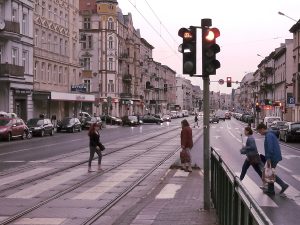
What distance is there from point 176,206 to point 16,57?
40.9 meters

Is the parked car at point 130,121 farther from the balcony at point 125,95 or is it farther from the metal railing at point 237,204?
the metal railing at point 237,204

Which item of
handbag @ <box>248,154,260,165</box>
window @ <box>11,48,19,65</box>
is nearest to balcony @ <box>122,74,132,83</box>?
window @ <box>11,48,19,65</box>

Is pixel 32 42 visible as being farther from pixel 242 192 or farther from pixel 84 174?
pixel 242 192

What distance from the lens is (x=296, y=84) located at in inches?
2788

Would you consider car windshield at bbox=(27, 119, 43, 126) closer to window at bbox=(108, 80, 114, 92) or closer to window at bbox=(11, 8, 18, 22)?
window at bbox=(11, 8, 18, 22)

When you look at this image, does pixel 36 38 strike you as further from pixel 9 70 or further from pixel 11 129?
pixel 11 129

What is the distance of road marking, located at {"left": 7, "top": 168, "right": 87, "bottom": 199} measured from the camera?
13.1 meters

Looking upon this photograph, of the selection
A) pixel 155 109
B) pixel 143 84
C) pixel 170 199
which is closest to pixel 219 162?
pixel 170 199

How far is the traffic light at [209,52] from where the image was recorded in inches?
413

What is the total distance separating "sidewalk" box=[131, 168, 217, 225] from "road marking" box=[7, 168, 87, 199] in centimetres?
269

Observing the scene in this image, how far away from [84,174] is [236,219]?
11606 millimetres

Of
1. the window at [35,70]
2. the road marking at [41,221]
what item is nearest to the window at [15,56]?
the window at [35,70]

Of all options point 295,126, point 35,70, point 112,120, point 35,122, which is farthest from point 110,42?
point 295,126

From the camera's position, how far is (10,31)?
45.8 meters
